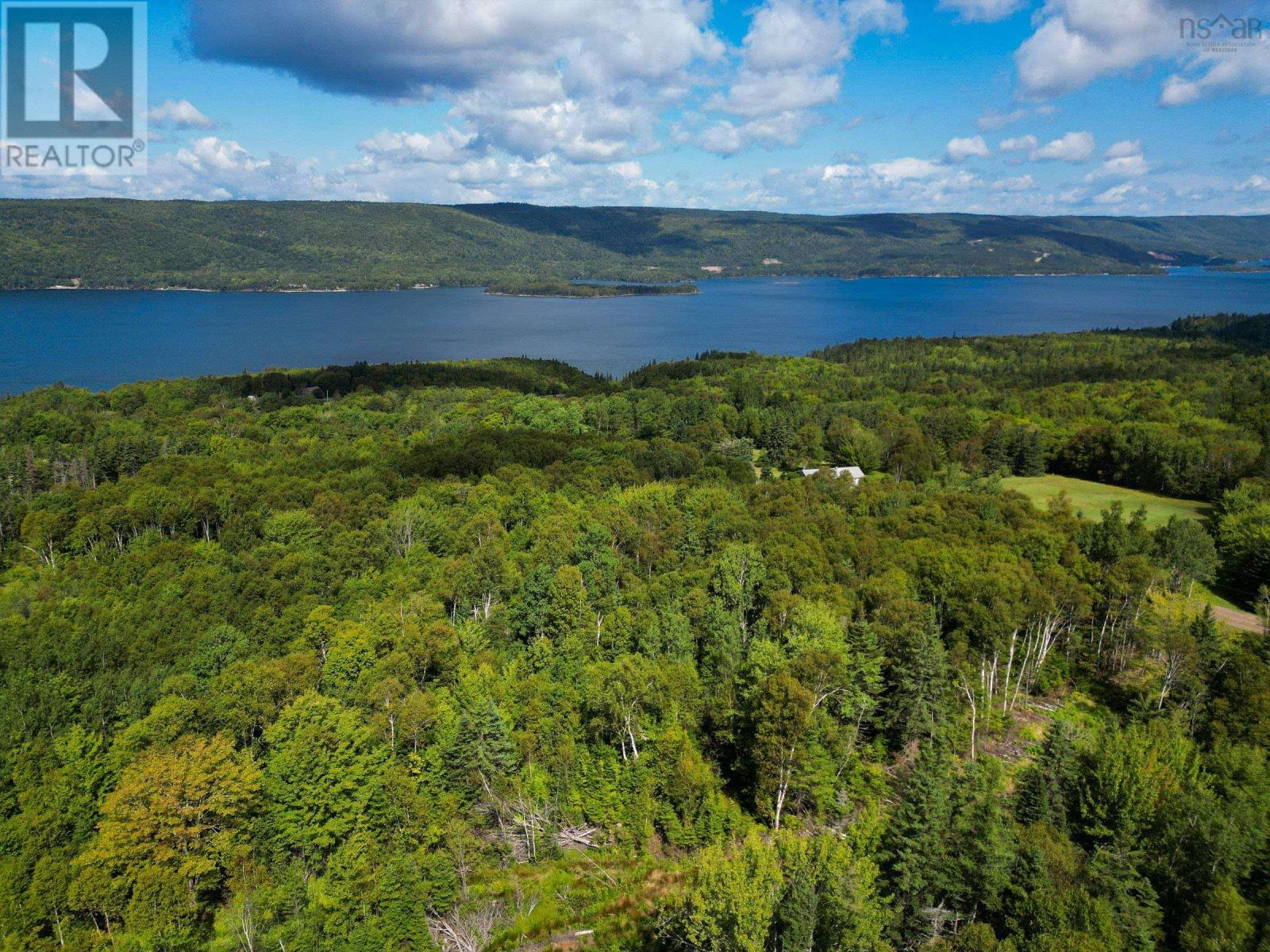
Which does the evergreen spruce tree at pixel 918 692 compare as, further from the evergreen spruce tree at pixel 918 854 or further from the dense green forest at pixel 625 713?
the evergreen spruce tree at pixel 918 854

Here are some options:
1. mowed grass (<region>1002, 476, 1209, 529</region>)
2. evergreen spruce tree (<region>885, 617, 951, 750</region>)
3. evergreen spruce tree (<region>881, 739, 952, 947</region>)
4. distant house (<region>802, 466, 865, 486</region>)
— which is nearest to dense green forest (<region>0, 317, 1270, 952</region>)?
evergreen spruce tree (<region>881, 739, 952, 947</region>)

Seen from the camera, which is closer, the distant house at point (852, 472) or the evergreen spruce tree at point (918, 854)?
the evergreen spruce tree at point (918, 854)

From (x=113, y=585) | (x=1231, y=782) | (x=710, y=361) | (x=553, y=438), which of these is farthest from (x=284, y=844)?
(x=710, y=361)

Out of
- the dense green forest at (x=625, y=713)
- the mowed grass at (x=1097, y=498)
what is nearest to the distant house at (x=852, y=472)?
the dense green forest at (x=625, y=713)

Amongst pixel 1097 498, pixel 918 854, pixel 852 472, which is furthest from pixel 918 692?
pixel 1097 498

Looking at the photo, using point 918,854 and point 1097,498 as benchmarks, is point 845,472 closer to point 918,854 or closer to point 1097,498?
point 1097,498

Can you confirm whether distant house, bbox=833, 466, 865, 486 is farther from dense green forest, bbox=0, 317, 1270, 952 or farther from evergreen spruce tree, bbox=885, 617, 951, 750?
evergreen spruce tree, bbox=885, 617, 951, 750
